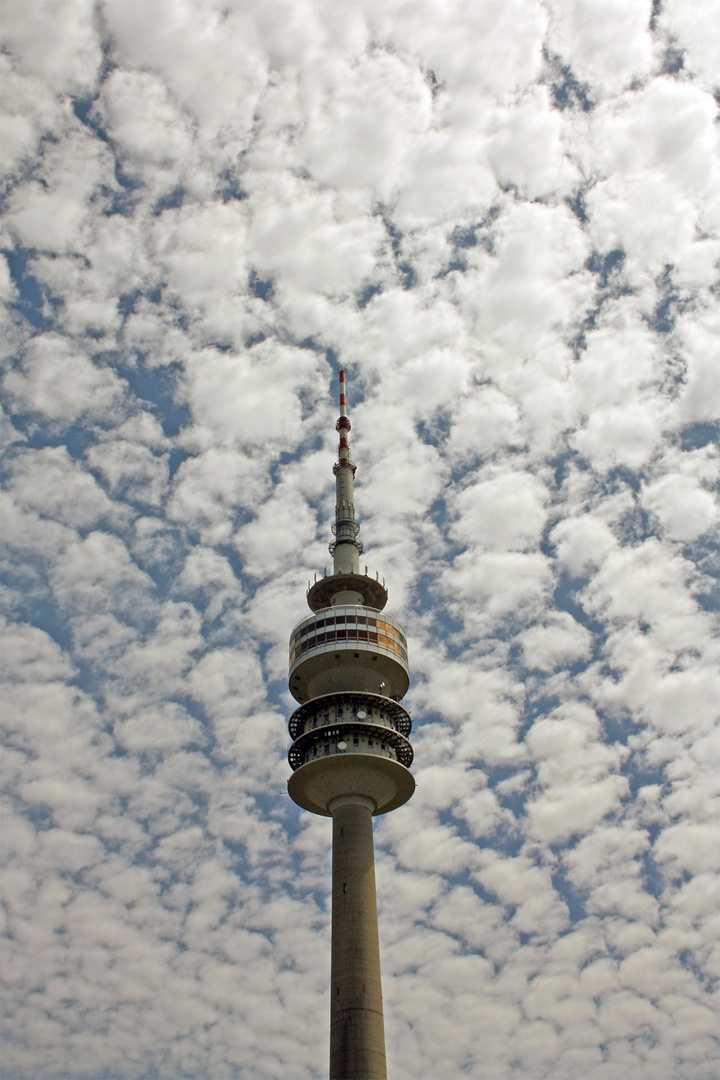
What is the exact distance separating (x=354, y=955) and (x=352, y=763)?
47.8 ft

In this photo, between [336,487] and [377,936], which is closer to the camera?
[377,936]

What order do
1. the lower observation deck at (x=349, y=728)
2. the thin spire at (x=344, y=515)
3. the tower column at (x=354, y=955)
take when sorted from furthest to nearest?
1. the thin spire at (x=344, y=515)
2. the lower observation deck at (x=349, y=728)
3. the tower column at (x=354, y=955)

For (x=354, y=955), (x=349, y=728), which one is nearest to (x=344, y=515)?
(x=349, y=728)

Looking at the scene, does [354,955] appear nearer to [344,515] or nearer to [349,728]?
[349,728]

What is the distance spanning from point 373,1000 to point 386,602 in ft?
126

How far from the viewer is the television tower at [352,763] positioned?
209 ft

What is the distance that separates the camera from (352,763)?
72688mm

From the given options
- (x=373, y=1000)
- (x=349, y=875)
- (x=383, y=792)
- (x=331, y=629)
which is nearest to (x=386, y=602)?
(x=331, y=629)

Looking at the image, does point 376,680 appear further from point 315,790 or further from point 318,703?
point 315,790

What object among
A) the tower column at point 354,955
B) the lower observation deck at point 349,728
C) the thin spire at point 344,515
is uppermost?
the thin spire at point 344,515

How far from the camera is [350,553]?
92.2 meters

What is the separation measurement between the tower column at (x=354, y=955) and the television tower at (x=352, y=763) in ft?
0.25

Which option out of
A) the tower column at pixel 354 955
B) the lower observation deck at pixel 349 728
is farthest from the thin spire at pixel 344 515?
the tower column at pixel 354 955

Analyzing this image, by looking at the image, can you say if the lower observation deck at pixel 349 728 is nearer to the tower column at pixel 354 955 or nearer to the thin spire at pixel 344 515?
the tower column at pixel 354 955
